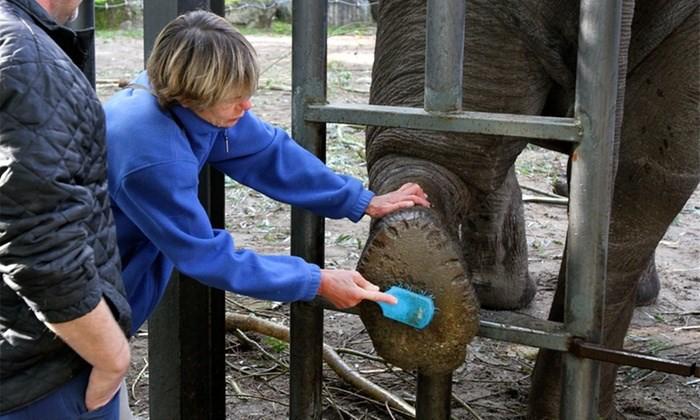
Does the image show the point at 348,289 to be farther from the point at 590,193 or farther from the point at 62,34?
the point at 62,34

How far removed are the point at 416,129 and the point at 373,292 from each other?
53 centimetres

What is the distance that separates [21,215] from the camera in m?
1.98

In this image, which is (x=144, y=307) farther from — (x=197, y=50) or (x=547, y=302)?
(x=547, y=302)

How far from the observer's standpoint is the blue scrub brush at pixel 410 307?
8.16 ft

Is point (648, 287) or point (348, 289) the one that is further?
point (648, 287)

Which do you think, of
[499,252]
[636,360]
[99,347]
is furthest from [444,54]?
[499,252]

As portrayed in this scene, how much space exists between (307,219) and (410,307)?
61cm

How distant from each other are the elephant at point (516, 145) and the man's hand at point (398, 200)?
0.05 metres

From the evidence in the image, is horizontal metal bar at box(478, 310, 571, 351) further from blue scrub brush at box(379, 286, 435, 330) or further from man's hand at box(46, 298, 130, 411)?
man's hand at box(46, 298, 130, 411)

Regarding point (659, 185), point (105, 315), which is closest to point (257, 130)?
point (105, 315)

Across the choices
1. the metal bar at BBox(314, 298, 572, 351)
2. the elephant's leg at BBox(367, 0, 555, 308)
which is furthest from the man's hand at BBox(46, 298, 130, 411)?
the elephant's leg at BBox(367, 0, 555, 308)

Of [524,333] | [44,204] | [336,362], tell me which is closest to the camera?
[44,204]

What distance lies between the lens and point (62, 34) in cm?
222

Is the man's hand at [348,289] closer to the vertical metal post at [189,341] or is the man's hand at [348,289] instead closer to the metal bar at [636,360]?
the metal bar at [636,360]
